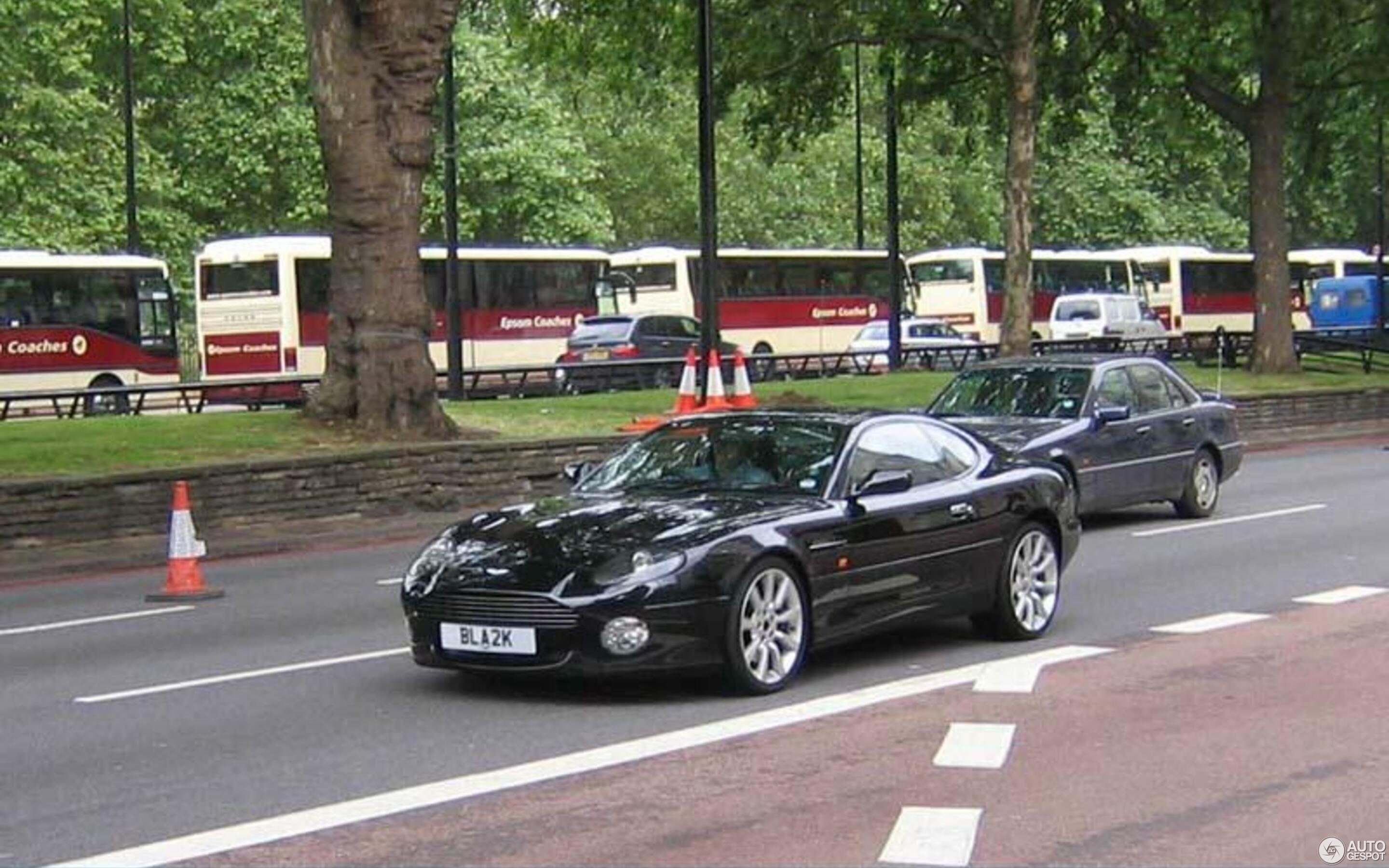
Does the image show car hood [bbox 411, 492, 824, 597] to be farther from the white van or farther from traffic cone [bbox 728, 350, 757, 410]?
the white van

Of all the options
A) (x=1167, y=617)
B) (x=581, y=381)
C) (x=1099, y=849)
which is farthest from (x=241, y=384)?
(x=1099, y=849)

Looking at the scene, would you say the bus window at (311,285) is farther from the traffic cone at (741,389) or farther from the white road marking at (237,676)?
the white road marking at (237,676)

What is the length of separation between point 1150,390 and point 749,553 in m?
9.76

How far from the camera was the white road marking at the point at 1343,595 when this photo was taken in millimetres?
12797

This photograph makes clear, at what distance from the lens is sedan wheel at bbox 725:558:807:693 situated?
9336 millimetres

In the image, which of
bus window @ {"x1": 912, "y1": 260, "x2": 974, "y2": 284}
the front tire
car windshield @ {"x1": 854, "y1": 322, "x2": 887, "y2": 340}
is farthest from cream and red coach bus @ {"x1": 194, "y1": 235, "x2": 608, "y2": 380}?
the front tire

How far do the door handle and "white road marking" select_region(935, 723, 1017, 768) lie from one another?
7.28 ft

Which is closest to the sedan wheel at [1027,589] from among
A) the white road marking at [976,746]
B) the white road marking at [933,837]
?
the white road marking at [976,746]

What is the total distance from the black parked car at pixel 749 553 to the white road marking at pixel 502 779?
431 mm

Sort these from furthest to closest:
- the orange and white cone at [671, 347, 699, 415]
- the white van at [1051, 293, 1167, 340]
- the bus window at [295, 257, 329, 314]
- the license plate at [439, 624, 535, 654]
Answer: the white van at [1051, 293, 1167, 340] < the bus window at [295, 257, 329, 314] < the orange and white cone at [671, 347, 699, 415] < the license plate at [439, 624, 535, 654]

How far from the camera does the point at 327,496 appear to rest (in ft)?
63.1

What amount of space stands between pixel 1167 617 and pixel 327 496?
9.48 m

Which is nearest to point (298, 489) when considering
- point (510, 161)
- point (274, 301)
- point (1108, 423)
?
point (1108, 423)

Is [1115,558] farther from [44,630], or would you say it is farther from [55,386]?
[55,386]
